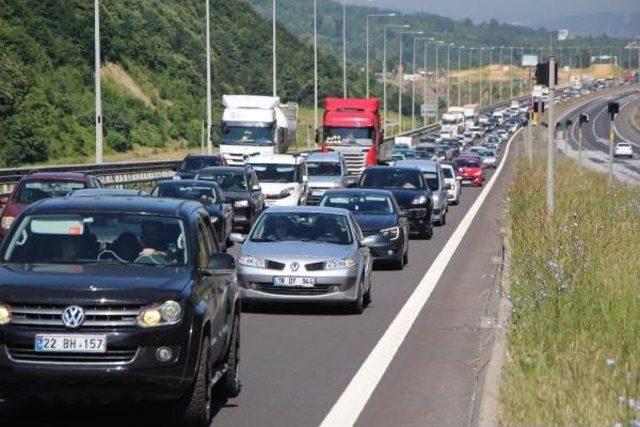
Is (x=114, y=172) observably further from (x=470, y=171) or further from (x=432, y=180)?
(x=470, y=171)

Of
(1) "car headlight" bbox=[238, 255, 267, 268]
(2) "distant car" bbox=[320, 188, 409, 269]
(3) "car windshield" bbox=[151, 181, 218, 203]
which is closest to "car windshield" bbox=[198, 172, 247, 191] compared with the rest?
(3) "car windshield" bbox=[151, 181, 218, 203]

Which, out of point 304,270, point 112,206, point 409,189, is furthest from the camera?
point 409,189

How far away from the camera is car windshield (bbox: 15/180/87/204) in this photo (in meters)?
29.8

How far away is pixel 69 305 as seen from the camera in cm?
1057

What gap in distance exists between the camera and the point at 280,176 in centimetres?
4416

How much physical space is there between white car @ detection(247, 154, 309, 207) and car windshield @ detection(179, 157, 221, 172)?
17.6 ft

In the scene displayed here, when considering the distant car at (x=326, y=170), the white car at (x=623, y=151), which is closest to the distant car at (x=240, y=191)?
the distant car at (x=326, y=170)

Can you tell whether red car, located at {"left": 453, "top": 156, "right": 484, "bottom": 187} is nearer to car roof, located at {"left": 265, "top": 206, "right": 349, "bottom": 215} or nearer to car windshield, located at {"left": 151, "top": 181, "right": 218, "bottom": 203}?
car windshield, located at {"left": 151, "top": 181, "right": 218, "bottom": 203}

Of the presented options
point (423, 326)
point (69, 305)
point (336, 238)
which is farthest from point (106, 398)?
point (336, 238)

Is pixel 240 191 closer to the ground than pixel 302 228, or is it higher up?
closer to the ground

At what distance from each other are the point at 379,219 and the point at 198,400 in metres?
16.7

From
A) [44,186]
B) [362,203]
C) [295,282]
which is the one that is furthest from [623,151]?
[295,282]

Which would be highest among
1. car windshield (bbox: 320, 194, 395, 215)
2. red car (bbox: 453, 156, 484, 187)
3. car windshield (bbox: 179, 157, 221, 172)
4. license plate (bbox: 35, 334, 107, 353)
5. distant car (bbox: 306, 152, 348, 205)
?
license plate (bbox: 35, 334, 107, 353)

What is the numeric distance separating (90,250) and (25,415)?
1.31 meters
